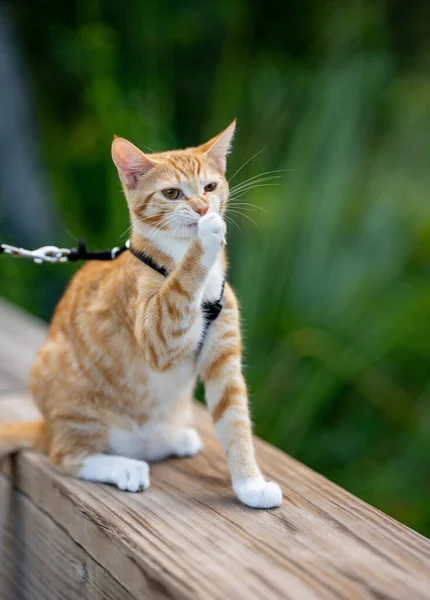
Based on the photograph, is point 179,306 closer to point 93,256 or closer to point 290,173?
point 93,256

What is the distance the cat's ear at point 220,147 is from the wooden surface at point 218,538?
1.86 ft

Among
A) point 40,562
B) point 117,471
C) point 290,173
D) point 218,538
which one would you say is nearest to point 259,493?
point 218,538

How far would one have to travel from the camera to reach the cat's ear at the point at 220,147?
51.8 inches

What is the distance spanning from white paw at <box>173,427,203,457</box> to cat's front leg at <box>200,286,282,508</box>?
11 cm

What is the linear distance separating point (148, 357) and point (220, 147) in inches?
16.2

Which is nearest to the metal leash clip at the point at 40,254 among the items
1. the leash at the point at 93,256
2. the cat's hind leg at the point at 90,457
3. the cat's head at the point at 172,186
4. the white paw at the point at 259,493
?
the leash at the point at 93,256

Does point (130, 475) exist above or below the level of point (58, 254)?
below

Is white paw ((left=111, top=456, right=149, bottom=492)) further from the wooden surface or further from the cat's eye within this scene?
the cat's eye

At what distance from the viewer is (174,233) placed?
4.14 feet

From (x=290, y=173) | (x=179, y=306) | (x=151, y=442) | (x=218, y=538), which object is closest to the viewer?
(x=218, y=538)

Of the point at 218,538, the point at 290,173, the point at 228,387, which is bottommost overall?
the point at 218,538

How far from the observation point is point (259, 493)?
1166 mm

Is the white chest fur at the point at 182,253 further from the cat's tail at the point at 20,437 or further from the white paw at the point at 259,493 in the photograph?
the cat's tail at the point at 20,437

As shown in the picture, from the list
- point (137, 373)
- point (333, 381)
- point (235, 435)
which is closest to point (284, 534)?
point (235, 435)
